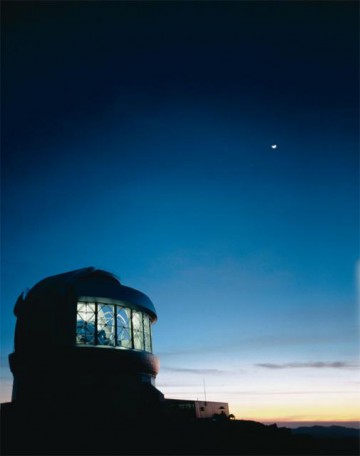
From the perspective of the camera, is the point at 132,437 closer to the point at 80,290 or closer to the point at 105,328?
the point at 105,328

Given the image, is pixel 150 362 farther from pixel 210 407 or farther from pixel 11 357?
pixel 11 357

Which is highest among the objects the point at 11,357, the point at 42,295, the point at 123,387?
the point at 42,295

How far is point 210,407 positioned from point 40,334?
16.3m

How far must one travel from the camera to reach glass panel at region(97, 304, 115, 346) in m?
26.9

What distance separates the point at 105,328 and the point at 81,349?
3187 mm

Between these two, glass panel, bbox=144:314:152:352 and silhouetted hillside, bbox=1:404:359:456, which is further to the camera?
glass panel, bbox=144:314:152:352

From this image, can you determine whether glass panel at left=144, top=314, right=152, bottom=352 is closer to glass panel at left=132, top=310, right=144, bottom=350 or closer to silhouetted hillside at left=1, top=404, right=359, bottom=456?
glass panel at left=132, top=310, right=144, bottom=350

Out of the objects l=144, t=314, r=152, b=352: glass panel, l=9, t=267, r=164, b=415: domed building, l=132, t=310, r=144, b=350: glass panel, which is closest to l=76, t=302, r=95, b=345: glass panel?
l=9, t=267, r=164, b=415: domed building

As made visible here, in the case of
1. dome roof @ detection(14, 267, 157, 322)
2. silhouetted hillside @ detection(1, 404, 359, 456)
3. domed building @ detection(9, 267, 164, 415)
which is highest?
dome roof @ detection(14, 267, 157, 322)

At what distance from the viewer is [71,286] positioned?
26875mm

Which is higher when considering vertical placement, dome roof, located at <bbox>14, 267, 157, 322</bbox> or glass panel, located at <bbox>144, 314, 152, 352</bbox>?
dome roof, located at <bbox>14, 267, 157, 322</bbox>

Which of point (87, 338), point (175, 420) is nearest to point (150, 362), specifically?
point (87, 338)

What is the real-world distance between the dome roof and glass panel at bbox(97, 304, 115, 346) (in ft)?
4.90

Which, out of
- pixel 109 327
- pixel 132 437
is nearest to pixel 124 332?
pixel 109 327
